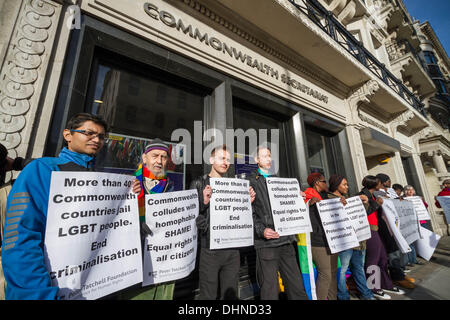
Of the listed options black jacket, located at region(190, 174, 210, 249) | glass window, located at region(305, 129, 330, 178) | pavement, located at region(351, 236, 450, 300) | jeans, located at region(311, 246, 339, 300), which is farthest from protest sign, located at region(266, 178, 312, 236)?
glass window, located at region(305, 129, 330, 178)

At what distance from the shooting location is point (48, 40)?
6.75ft

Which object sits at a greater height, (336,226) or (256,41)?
(256,41)

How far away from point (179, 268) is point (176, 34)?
3550 mm

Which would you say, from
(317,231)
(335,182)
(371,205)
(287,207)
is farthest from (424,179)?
(287,207)

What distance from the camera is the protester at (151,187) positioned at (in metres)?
1.49

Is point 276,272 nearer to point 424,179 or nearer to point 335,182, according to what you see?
point 335,182

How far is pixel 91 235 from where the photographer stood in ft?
3.89

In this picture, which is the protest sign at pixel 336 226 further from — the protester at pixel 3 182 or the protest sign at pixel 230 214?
the protester at pixel 3 182

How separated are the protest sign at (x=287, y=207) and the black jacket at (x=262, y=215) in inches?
2.8

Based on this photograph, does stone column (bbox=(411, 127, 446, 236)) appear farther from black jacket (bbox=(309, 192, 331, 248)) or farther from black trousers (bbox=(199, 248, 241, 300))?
black trousers (bbox=(199, 248, 241, 300))

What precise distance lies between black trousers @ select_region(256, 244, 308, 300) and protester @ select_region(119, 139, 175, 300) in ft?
3.24

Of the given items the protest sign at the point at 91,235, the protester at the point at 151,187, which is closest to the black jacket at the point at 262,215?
the protester at the point at 151,187

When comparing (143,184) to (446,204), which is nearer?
(143,184)

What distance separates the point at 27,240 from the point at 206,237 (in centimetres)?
135
